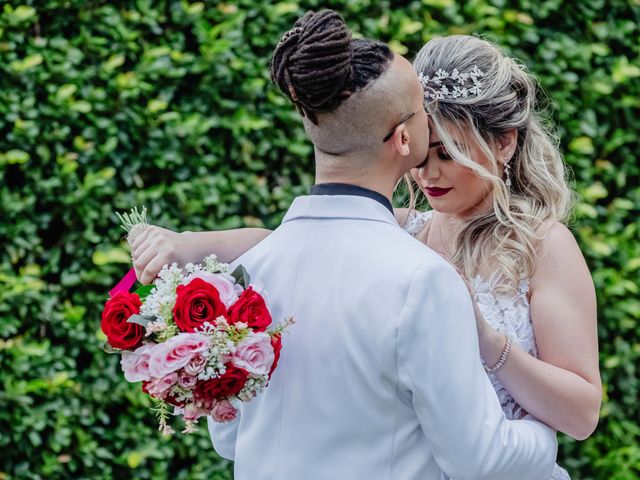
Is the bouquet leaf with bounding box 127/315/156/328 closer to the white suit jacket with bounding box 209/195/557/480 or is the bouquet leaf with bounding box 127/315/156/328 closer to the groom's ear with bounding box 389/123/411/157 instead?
the white suit jacket with bounding box 209/195/557/480

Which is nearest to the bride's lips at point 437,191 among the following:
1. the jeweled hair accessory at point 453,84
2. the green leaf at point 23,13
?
the jeweled hair accessory at point 453,84

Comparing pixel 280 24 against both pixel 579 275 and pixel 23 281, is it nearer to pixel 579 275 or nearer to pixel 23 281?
pixel 23 281

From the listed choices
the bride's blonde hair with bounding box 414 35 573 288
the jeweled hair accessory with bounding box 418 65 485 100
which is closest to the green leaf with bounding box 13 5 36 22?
the bride's blonde hair with bounding box 414 35 573 288

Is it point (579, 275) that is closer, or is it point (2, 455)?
point (579, 275)

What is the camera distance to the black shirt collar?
2.20m

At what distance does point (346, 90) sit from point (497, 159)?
0.92 meters

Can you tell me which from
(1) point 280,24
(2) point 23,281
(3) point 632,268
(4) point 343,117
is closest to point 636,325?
(3) point 632,268

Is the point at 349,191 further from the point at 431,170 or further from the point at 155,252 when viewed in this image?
the point at 431,170

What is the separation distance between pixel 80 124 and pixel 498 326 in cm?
235

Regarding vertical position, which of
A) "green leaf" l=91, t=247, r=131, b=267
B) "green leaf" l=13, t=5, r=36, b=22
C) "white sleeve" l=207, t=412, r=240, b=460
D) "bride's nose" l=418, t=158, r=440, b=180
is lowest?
"green leaf" l=91, t=247, r=131, b=267

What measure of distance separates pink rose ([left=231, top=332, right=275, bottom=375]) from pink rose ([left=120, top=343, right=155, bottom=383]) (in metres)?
→ 0.20

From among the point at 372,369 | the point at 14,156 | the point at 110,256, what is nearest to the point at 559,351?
the point at 372,369

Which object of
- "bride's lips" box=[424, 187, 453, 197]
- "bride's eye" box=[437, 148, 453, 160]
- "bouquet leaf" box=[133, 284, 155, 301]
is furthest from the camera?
"bride's lips" box=[424, 187, 453, 197]

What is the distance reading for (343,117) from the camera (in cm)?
213
